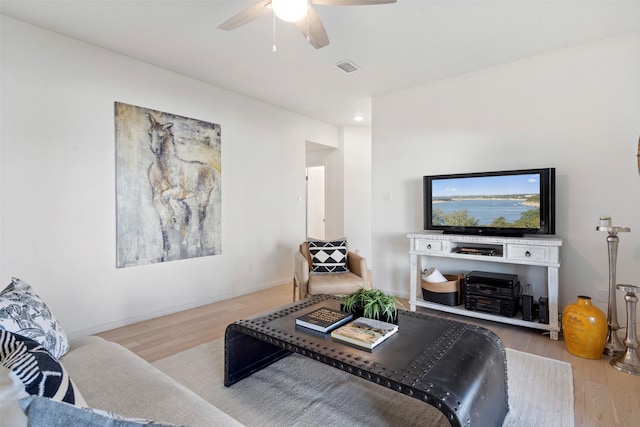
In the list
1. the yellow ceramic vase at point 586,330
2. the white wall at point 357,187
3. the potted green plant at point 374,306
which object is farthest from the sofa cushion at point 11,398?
the white wall at point 357,187

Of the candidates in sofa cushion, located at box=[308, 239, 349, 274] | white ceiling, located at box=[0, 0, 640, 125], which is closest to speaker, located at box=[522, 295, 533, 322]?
sofa cushion, located at box=[308, 239, 349, 274]

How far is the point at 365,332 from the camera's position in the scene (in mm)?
1684

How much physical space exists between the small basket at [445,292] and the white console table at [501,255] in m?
0.05

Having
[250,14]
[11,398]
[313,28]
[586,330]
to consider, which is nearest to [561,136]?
[586,330]

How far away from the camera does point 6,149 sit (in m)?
2.40

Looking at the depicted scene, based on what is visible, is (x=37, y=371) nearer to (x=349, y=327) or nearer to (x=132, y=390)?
(x=132, y=390)

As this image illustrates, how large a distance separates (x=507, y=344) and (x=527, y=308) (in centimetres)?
38

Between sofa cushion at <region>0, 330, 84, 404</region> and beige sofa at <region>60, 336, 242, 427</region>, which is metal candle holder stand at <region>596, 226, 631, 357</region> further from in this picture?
sofa cushion at <region>0, 330, 84, 404</region>

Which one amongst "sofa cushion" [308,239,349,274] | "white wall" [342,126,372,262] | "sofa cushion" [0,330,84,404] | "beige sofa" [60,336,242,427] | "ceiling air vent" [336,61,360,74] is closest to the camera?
"sofa cushion" [0,330,84,404]

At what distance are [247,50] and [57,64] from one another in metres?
1.56

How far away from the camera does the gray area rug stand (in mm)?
1699

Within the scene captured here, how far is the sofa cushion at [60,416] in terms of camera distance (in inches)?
20.6

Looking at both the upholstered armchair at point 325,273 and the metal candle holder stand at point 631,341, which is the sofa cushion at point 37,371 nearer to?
the upholstered armchair at point 325,273

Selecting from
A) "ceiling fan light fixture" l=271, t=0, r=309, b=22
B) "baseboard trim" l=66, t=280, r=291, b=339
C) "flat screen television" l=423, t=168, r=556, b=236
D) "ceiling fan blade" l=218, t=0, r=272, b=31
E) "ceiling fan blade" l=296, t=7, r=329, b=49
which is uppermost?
"ceiling fan blade" l=218, t=0, r=272, b=31
